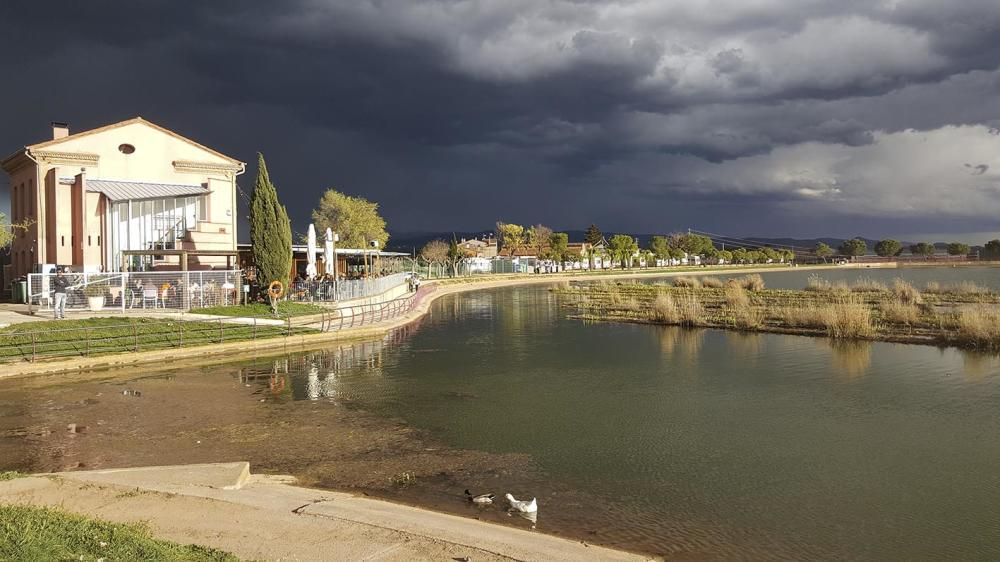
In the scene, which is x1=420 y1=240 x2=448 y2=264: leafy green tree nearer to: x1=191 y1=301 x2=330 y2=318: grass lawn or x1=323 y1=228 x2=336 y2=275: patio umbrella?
x1=323 y1=228 x2=336 y2=275: patio umbrella

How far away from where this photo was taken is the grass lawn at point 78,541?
5680 millimetres

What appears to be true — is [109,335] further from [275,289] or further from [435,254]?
[435,254]

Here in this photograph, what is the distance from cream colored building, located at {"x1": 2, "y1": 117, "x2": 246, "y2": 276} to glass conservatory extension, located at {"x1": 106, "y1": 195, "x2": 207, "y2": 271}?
Answer: 0.05 m

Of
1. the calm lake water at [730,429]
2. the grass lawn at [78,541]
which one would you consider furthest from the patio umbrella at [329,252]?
the grass lawn at [78,541]

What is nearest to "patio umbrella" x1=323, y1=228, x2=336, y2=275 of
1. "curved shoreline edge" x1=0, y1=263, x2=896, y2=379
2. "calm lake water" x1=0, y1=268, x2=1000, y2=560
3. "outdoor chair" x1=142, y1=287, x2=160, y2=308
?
"curved shoreline edge" x1=0, y1=263, x2=896, y2=379

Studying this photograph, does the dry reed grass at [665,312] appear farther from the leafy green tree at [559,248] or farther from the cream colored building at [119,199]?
the leafy green tree at [559,248]

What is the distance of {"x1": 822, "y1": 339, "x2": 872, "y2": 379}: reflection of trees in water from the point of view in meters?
20.6

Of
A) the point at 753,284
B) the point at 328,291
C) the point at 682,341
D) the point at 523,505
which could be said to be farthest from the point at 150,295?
the point at 753,284

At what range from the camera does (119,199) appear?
3378 cm

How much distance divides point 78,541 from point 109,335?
18.0 m

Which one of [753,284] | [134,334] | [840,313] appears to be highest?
[753,284]

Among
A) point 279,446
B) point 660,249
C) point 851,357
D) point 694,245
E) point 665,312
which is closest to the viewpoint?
point 279,446

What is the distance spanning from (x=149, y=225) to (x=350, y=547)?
116 ft

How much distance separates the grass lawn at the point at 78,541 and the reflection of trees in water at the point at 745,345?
20288mm
